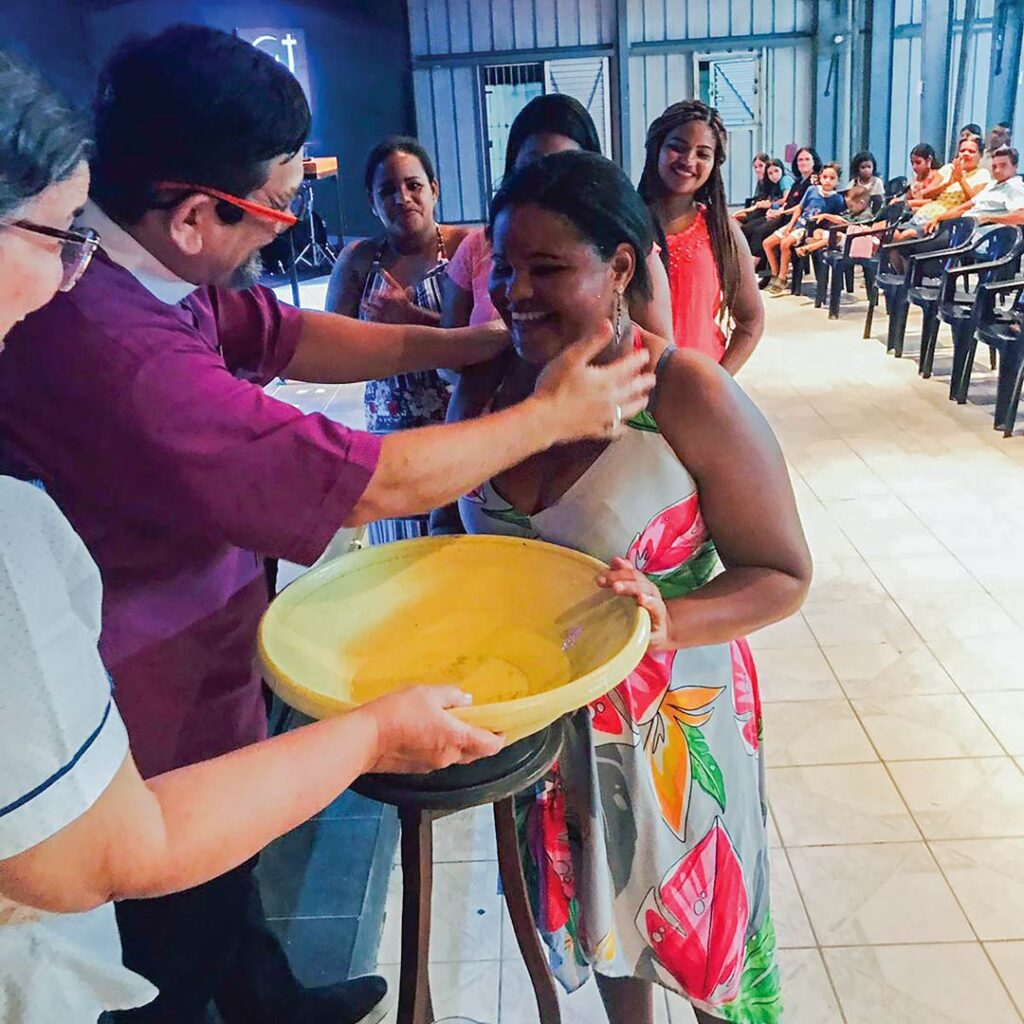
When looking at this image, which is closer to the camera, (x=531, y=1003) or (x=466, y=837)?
(x=531, y=1003)

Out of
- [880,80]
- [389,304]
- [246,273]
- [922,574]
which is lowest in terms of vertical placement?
[922,574]

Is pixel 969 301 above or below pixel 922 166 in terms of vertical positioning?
below

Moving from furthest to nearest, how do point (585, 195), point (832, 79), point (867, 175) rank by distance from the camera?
point (832, 79)
point (867, 175)
point (585, 195)

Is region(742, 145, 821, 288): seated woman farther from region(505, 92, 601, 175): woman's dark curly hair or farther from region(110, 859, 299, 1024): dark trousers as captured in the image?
region(110, 859, 299, 1024): dark trousers

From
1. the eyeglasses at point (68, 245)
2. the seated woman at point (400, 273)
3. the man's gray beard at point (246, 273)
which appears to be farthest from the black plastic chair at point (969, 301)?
the eyeglasses at point (68, 245)

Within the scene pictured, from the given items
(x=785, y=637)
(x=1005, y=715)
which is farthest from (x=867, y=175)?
(x=1005, y=715)

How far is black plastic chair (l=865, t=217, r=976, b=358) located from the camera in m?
6.34

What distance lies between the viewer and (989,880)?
207 centimetres

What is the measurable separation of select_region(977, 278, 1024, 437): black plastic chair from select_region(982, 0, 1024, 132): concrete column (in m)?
5.36

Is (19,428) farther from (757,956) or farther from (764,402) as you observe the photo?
(764,402)

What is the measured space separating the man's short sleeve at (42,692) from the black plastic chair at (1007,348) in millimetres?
5055

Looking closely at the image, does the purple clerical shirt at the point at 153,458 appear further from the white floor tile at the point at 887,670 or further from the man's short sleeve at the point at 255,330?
the white floor tile at the point at 887,670

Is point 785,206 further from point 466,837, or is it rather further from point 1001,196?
point 466,837

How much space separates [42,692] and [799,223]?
9.70 meters
